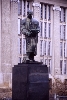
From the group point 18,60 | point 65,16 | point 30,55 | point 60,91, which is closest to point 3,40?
point 18,60

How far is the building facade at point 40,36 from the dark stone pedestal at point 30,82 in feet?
75.6

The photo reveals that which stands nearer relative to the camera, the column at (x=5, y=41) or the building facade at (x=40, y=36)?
the column at (x=5, y=41)

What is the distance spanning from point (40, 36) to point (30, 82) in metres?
28.1

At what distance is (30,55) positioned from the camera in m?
16.2

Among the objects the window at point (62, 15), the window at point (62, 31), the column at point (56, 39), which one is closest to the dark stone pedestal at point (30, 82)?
the column at point (56, 39)

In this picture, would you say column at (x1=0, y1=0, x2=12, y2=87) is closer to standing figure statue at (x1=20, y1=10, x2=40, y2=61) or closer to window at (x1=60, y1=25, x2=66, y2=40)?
window at (x1=60, y1=25, x2=66, y2=40)

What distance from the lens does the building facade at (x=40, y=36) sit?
39031 mm

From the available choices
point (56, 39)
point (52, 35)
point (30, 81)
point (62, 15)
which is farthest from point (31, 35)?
point (62, 15)

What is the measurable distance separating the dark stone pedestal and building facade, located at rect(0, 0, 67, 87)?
23051mm

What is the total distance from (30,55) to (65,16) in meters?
30.9

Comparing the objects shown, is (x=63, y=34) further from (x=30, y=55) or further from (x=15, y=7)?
(x=30, y=55)

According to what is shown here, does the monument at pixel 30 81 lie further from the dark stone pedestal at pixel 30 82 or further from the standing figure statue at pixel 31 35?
the standing figure statue at pixel 31 35

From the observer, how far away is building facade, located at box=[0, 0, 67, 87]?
128 feet

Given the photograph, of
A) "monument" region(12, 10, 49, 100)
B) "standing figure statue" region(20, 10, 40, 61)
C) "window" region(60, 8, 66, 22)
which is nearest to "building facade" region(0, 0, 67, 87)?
"window" region(60, 8, 66, 22)
